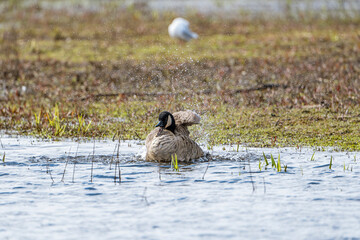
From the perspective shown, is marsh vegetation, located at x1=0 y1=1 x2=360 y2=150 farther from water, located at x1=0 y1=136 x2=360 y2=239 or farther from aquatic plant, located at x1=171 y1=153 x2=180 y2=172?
water, located at x1=0 y1=136 x2=360 y2=239

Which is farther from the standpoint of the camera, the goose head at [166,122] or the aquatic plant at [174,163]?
the goose head at [166,122]

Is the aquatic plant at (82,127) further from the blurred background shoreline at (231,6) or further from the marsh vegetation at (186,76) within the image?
the blurred background shoreline at (231,6)

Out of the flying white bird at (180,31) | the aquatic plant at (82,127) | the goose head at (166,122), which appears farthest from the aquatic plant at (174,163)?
the flying white bird at (180,31)

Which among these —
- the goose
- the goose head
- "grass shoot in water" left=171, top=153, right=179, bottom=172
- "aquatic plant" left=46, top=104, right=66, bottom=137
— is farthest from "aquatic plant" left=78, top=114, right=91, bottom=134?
"grass shoot in water" left=171, top=153, right=179, bottom=172

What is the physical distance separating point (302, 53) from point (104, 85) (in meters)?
7.32

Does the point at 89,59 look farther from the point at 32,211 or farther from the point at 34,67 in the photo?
the point at 32,211

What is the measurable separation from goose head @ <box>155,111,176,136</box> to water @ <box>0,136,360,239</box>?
1.95 feet

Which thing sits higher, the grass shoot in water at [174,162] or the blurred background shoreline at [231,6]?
the blurred background shoreline at [231,6]

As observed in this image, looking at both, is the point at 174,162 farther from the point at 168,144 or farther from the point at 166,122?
the point at 166,122

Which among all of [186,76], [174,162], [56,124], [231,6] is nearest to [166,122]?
[174,162]

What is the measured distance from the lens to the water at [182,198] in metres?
5.71

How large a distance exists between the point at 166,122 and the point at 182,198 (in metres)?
2.11

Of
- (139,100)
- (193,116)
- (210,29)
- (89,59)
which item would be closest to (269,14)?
(210,29)

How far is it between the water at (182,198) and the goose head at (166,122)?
0.59 meters
